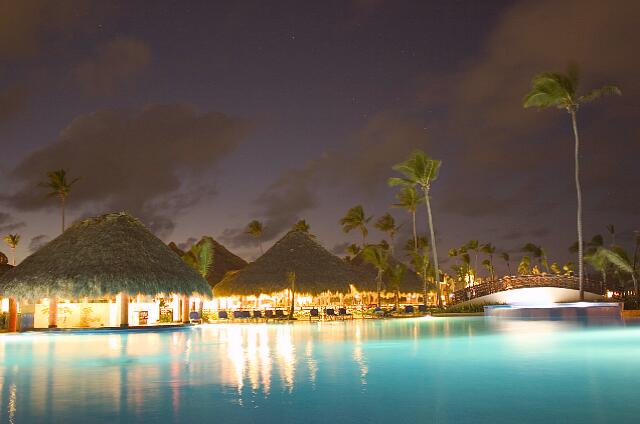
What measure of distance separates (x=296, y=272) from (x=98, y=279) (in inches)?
563

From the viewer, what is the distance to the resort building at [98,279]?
2555 centimetres

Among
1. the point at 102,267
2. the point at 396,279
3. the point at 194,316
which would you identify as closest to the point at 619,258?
the point at 396,279

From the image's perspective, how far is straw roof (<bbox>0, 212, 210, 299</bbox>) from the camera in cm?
2545

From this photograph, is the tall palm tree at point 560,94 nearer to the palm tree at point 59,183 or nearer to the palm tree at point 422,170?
the palm tree at point 422,170

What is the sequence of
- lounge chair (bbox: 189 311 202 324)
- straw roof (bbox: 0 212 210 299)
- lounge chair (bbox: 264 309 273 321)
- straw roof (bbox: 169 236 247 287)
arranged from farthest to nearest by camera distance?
straw roof (bbox: 169 236 247 287) < lounge chair (bbox: 264 309 273 321) < lounge chair (bbox: 189 311 202 324) < straw roof (bbox: 0 212 210 299)

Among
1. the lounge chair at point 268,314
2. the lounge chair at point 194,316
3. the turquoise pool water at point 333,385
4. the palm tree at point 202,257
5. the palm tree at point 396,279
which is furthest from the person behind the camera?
the palm tree at point 396,279

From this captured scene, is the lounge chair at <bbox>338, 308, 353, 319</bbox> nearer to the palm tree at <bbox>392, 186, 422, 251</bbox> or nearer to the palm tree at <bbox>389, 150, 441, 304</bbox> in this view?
the palm tree at <bbox>389, 150, 441, 304</bbox>

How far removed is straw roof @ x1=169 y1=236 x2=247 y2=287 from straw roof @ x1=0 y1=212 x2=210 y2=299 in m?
23.5

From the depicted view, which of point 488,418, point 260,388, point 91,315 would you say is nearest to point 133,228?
point 91,315

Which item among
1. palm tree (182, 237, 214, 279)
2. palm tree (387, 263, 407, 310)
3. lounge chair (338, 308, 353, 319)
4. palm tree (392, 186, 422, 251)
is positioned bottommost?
lounge chair (338, 308, 353, 319)

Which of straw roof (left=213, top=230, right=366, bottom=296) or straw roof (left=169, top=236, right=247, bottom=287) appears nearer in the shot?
straw roof (left=213, top=230, right=366, bottom=296)

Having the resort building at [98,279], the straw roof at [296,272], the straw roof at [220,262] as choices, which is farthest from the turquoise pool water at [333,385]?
the straw roof at [220,262]

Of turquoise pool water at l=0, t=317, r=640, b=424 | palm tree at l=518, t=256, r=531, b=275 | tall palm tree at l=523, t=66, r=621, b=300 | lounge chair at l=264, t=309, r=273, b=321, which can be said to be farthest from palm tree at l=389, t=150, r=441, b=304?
palm tree at l=518, t=256, r=531, b=275

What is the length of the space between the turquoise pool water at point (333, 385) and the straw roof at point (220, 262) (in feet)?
138
